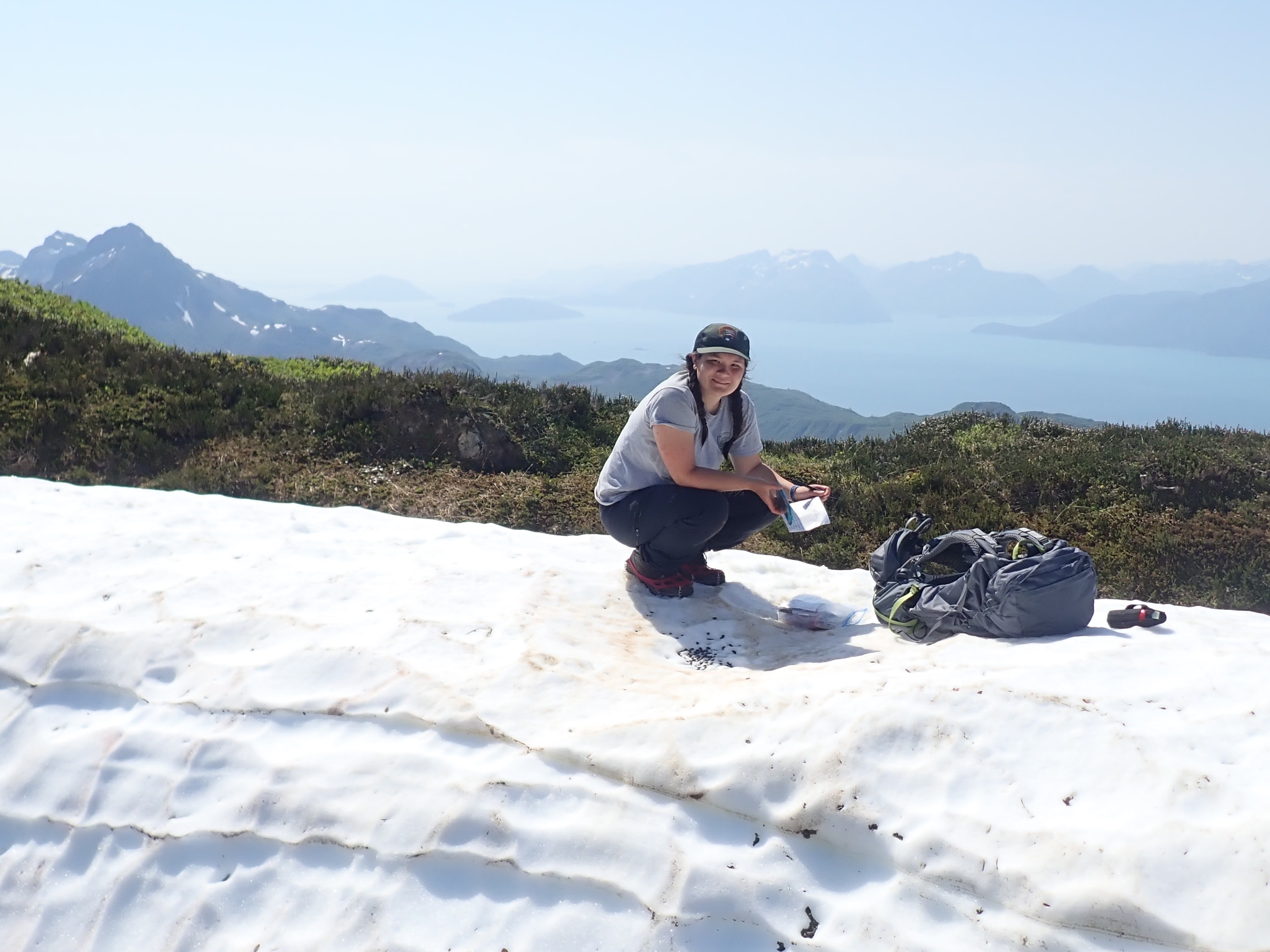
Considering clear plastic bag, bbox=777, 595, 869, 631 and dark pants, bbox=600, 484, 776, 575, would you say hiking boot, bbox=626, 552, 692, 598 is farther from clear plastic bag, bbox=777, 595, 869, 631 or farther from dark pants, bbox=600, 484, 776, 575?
clear plastic bag, bbox=777, 595, 869, 631

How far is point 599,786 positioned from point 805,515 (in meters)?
2.37

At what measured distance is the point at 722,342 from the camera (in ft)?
15.3

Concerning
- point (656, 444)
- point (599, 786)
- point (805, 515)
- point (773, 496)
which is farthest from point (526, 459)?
point (599, 786)

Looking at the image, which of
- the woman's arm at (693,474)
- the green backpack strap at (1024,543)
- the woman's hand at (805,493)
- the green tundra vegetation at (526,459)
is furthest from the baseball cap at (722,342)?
the green tundra vegetation at (526,459)

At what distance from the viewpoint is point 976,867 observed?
255 cm

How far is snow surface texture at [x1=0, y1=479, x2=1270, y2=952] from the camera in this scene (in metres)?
2.53

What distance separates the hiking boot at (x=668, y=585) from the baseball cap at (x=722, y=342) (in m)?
1.57

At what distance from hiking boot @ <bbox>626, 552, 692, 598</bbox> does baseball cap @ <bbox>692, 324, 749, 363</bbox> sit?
1.57 meters

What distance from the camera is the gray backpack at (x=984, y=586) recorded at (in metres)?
4.12

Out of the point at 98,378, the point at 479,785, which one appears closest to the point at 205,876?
the point at 479,785

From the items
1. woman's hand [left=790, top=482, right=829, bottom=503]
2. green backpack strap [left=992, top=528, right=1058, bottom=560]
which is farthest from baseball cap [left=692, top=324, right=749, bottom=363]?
green backpack strap [left=992, top=528, right=1058, bottom=560]

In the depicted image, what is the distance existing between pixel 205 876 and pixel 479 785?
104cm

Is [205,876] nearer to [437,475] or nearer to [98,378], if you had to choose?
[437,475]

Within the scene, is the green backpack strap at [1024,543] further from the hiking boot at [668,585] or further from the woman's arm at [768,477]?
the hiking boot at [668,585]
